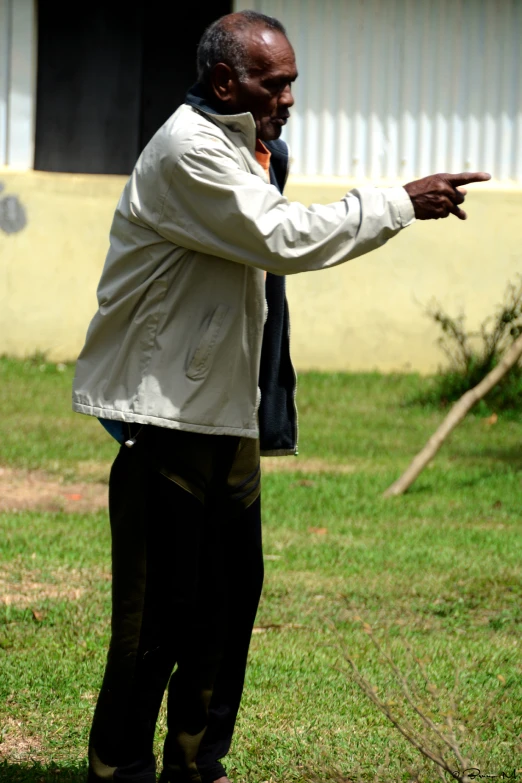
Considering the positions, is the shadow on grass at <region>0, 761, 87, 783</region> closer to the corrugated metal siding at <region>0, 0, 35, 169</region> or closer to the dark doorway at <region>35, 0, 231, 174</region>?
the corrugated metal siding at <region>0, 0, 35, 169</region>

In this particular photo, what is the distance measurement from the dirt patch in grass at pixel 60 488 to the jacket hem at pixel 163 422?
367cm

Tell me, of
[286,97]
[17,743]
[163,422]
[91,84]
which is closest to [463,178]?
[286,97]

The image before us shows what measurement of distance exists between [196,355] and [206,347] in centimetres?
3

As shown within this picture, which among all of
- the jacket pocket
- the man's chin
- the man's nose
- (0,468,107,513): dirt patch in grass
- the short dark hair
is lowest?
(0,468,107,513): dirt patch in grass

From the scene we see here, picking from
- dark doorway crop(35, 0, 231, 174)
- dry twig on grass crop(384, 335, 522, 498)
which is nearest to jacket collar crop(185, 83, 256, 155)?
dry twig on grass crop(384, 335, 522, 498)

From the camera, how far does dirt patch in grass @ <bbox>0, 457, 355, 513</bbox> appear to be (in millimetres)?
6660

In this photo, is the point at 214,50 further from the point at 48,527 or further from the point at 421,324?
the point at 421,324

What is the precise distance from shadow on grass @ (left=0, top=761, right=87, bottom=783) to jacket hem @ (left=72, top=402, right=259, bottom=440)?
1.14 metres

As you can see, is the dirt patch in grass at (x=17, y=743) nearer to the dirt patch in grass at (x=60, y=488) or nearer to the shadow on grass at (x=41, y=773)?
the shadow on grass at (x=41, y=773)

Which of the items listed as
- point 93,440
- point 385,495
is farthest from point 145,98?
point 385,495

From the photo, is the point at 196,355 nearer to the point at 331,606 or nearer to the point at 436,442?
the point at 331,606

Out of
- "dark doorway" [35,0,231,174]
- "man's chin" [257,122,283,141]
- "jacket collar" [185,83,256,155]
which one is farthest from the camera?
"dark doorway" [35,0,231,174]

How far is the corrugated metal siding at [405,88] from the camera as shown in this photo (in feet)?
36.5

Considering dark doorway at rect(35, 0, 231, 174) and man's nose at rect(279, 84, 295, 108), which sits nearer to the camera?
man's nose at rect(279, 84, 295, 108)
